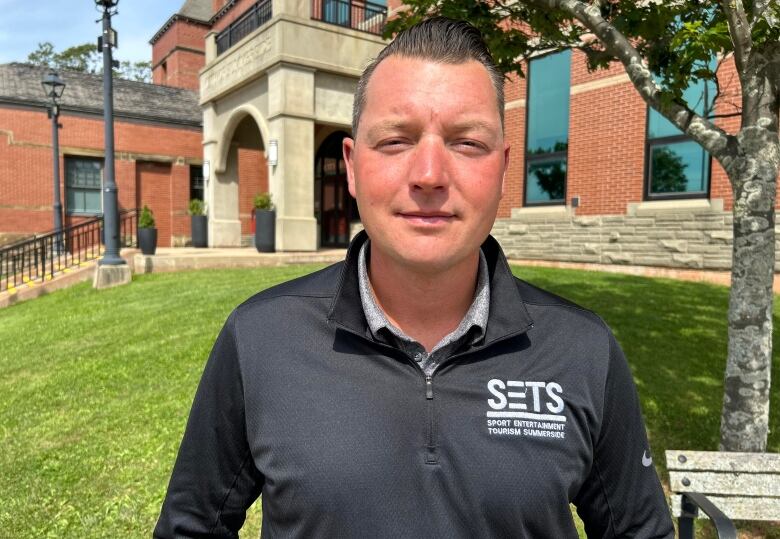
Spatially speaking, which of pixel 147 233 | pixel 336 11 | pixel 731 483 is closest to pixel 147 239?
pixel 147 233

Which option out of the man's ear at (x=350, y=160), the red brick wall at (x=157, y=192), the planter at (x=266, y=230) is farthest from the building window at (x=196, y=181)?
the man's ear at (x=350, y=160)

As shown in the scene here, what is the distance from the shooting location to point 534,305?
162cm

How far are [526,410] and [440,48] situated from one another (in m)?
0.95

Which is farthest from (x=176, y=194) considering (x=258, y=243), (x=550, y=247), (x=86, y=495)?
(x=86, y=495)

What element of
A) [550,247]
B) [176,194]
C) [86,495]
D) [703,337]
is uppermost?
[176,194]

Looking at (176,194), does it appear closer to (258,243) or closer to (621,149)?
(258,243)

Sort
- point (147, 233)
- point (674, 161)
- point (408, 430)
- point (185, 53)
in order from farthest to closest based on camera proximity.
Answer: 1. point (185, 53)
2. point (147, 233)
3. point (674, 161)
4. point (408, 430)

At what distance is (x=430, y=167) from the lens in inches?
53.9

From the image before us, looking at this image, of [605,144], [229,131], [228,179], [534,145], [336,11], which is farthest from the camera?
[228,179]

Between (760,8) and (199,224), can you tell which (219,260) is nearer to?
(199,224)

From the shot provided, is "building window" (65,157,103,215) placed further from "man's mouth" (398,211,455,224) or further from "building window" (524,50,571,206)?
"man's mouth" (398,211,455,224)

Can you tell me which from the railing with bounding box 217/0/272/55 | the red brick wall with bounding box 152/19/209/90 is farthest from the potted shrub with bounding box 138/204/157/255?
the red brick wall with bounding box 152/19/209/90

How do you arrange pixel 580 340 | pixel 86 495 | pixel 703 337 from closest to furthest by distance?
pixel 580 340 < pixel 86 495 < pixel 703 337

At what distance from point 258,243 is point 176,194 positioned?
31.2 ft
